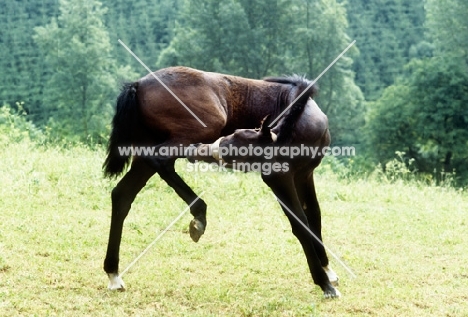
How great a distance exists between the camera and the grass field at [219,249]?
16.7ft

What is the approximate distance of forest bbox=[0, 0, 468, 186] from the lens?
95.0ft

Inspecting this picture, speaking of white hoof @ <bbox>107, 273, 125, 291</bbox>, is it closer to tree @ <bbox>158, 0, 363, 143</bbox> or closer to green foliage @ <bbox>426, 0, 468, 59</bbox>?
tree @ <bbox>158, 0, 363, 143</bbox>

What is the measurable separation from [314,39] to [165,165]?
3008 cm

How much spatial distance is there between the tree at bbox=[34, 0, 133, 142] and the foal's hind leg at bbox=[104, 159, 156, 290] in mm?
25702

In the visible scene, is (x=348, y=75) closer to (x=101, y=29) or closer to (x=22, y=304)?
A: (x=101, y=29)

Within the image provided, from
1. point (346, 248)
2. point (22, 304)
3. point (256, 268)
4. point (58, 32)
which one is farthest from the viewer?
point (58, 32)

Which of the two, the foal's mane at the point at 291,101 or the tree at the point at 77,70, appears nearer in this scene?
the foal's mane at the point at 291,101

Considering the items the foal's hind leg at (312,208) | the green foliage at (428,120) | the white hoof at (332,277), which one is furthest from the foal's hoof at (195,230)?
the green foliage at (428,120)

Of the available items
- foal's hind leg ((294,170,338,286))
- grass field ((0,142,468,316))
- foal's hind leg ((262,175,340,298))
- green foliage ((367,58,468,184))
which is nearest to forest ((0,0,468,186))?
green foliage ((367,58,468,184))

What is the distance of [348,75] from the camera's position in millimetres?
34188

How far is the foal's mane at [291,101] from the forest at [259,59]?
23777 millimetres

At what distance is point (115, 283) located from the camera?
17.5 ft

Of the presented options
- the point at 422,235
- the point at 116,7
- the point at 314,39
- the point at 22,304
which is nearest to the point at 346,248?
the point at 422,235

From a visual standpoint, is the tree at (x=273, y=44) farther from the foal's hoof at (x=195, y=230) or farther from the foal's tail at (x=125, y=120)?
the foal's hoof at (x=195, y=230)
